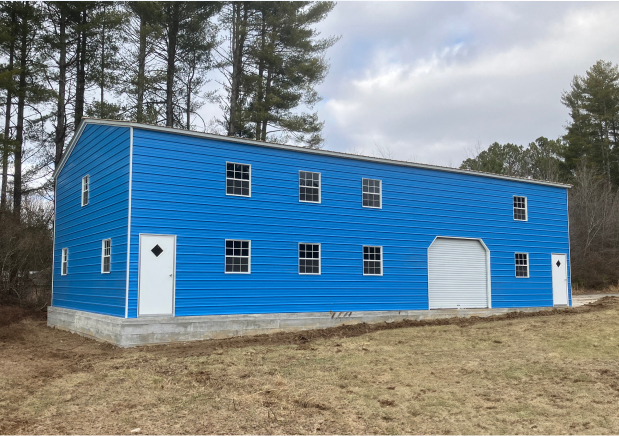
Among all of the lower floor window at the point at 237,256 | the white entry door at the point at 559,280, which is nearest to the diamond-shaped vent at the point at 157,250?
the lower floor window at the point at 237,256

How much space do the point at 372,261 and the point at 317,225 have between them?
2.41m

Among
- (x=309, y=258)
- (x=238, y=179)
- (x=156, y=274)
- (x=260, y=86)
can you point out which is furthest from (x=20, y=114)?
(x=309, y=258)

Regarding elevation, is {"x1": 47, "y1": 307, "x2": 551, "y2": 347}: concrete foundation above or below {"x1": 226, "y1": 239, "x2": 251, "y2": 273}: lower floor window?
below

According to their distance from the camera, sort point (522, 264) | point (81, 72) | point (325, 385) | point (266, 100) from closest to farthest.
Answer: point (325, 385)
point (522, 264)
point (81, 72)
point (266, 100)

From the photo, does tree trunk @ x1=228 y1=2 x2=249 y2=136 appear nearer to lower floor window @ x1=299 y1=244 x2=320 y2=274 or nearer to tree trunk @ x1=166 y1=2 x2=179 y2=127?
tree trunk @ x1=166 y1=2 x2=179 y2=127

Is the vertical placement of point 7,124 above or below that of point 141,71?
below

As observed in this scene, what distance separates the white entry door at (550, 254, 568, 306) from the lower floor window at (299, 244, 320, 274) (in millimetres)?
10908

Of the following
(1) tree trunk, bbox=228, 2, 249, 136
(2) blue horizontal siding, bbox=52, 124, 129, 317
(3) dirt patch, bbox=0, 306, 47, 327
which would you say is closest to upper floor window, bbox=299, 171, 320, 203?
(2) blue horizontal siding, bbox=52, 124, 129, 317

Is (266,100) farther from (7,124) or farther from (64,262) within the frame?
(64,262)

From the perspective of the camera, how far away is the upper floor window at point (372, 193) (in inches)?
731

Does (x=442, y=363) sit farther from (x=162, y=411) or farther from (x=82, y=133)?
(x=82, y=133)

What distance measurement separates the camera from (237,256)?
15.7 meters

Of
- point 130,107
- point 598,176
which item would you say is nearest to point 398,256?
point 130,107

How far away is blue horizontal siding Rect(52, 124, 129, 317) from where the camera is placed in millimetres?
14602
